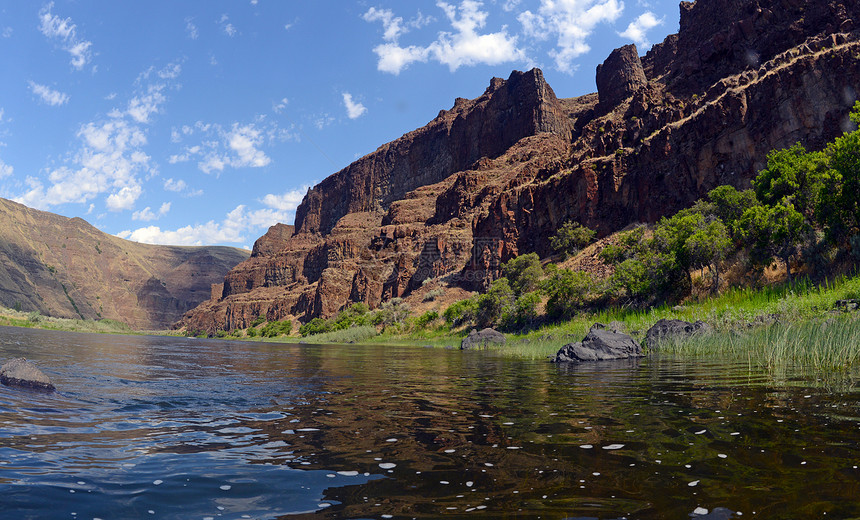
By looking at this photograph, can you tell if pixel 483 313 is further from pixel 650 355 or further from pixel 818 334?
pixel 818 334

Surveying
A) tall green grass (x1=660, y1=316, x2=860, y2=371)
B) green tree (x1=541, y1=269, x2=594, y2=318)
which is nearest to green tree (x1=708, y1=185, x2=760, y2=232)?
green tree (x1=541, y1=269, x2=594, y2=318)

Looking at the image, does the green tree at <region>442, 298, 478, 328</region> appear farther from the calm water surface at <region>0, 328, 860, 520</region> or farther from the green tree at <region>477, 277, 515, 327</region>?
the calm water surface at <region>0, 328, 860, 520</region>

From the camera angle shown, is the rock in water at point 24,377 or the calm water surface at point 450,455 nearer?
the calm water surface at point 450,455

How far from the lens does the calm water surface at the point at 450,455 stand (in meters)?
4.25

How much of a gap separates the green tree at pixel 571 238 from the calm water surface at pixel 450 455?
56.6 m

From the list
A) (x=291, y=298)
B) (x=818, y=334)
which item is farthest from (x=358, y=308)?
(x=818, y=334)

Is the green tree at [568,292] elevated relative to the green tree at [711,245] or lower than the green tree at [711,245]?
lower


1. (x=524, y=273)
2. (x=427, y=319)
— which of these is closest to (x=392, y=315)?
(x=427, y=319)

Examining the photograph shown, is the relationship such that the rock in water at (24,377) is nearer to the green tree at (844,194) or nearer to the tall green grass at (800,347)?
the tall green grass at (800,347)

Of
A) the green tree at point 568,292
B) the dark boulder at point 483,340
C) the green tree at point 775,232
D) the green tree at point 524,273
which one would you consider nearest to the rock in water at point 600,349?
the green tree at point 775,232

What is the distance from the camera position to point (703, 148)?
183 ft

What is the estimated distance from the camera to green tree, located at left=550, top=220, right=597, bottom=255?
216 ft

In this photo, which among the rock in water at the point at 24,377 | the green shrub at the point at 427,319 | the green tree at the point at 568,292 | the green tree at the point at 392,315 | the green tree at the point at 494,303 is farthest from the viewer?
the green tree at the point at 392,315

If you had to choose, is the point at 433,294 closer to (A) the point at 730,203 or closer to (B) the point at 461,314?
(B) the point at 461,314
